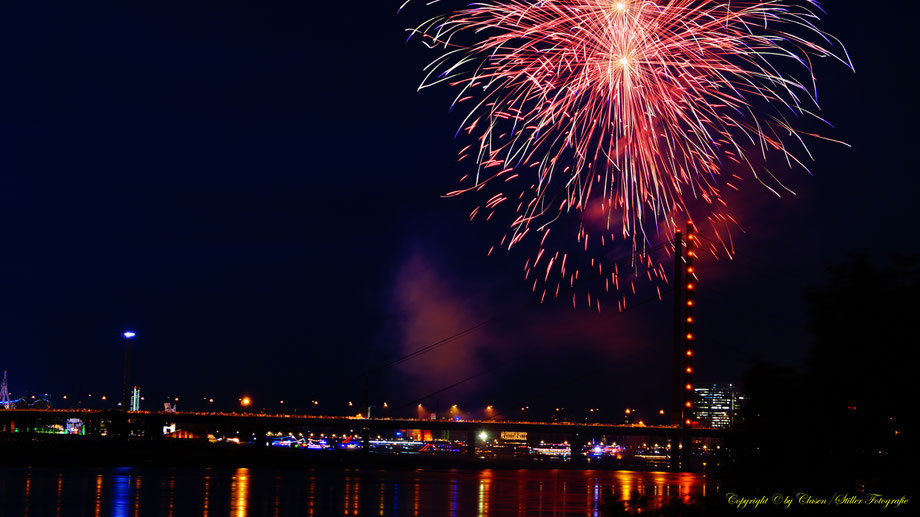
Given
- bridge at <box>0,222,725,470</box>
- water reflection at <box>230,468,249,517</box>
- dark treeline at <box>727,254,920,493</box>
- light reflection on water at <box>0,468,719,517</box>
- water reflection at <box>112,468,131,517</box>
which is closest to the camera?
dark treeline at <box>727,254,920,493</box>

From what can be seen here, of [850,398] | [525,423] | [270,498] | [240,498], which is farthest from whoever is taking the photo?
[525,423]

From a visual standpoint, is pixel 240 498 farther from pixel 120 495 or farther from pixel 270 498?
pixel 120 495

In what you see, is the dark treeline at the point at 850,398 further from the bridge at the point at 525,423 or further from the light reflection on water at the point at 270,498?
the bridge at the point at 525,423

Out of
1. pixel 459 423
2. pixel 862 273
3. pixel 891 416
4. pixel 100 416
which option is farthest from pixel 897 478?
pixel 100 416

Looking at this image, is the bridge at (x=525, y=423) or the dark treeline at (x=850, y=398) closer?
the dark treeline at (x=850, y=398)

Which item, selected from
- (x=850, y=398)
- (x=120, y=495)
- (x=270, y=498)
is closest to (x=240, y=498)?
(x=270, y=498)

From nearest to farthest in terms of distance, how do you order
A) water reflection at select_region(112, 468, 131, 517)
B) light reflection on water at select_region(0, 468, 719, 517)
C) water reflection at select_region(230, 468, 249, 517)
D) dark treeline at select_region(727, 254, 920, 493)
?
dark treeline at select_region(727, 254, 920, 493) < water reflection at select_region(112, 468, 131, 517) < water reflection at select_region(230, 468, 249, 517) < light reflection on water at select_region(0, 468, 719, 517)

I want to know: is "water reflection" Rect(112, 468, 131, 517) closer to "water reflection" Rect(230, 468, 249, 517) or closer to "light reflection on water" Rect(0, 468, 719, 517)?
"light reflection on water" Rect(0, 468, 719, 517)

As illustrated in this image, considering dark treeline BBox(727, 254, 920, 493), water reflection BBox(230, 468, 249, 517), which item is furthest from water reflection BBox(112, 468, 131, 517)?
dark treeline BBox(727, 254, 920, 493)

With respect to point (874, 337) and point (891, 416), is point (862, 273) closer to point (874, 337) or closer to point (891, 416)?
point (874, 337)

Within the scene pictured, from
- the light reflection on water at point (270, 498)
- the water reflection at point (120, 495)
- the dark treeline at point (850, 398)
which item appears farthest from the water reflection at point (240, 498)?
the dark treeline at point (850, 398)

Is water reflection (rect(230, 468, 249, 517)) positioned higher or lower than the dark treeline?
lower
